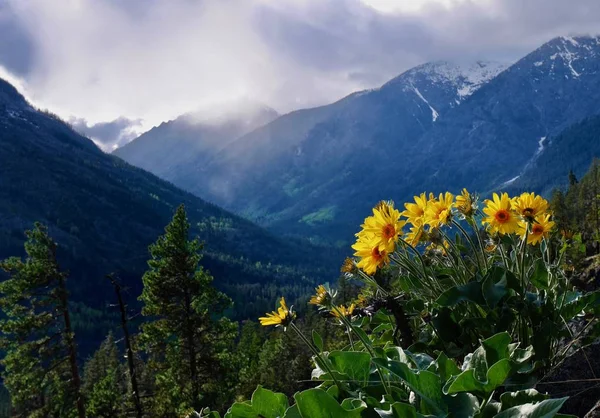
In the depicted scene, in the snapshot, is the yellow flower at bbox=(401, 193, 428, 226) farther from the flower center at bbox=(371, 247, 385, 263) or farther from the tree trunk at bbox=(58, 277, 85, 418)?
the tree trunk at bbox=(58, 277, 85, 418)

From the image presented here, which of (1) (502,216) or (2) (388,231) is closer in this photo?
(2) (388,231)

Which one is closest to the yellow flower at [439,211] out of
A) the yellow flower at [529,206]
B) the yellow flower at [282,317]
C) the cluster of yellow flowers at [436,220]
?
the cluster of yellow flowers at [436,220]

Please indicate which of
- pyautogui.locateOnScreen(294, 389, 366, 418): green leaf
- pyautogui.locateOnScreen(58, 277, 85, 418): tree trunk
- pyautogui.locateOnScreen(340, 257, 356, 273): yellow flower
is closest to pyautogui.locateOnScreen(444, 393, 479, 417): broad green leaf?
pyautogui.locateOnScreen(294, 389, 366, 418): green leaf

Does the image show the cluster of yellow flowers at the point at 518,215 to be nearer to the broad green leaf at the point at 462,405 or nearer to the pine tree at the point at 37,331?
the broad green leaf at the point at 462,405

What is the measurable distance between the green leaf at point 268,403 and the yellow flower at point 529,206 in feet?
5.09

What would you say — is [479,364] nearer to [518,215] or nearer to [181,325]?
[518,215]

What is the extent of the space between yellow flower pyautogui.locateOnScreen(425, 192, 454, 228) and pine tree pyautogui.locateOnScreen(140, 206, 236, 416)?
59.1 ft

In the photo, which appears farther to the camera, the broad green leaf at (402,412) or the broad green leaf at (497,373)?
the broad green leaf at (497,373)

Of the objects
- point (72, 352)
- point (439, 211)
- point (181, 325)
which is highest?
point (439, 211)

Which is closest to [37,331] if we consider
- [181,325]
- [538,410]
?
[181,325]

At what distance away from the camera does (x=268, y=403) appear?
1.79 metres

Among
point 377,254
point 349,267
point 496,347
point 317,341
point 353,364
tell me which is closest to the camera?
point 496,347

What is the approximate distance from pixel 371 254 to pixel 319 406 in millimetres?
1048

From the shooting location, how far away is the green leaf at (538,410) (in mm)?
1279
